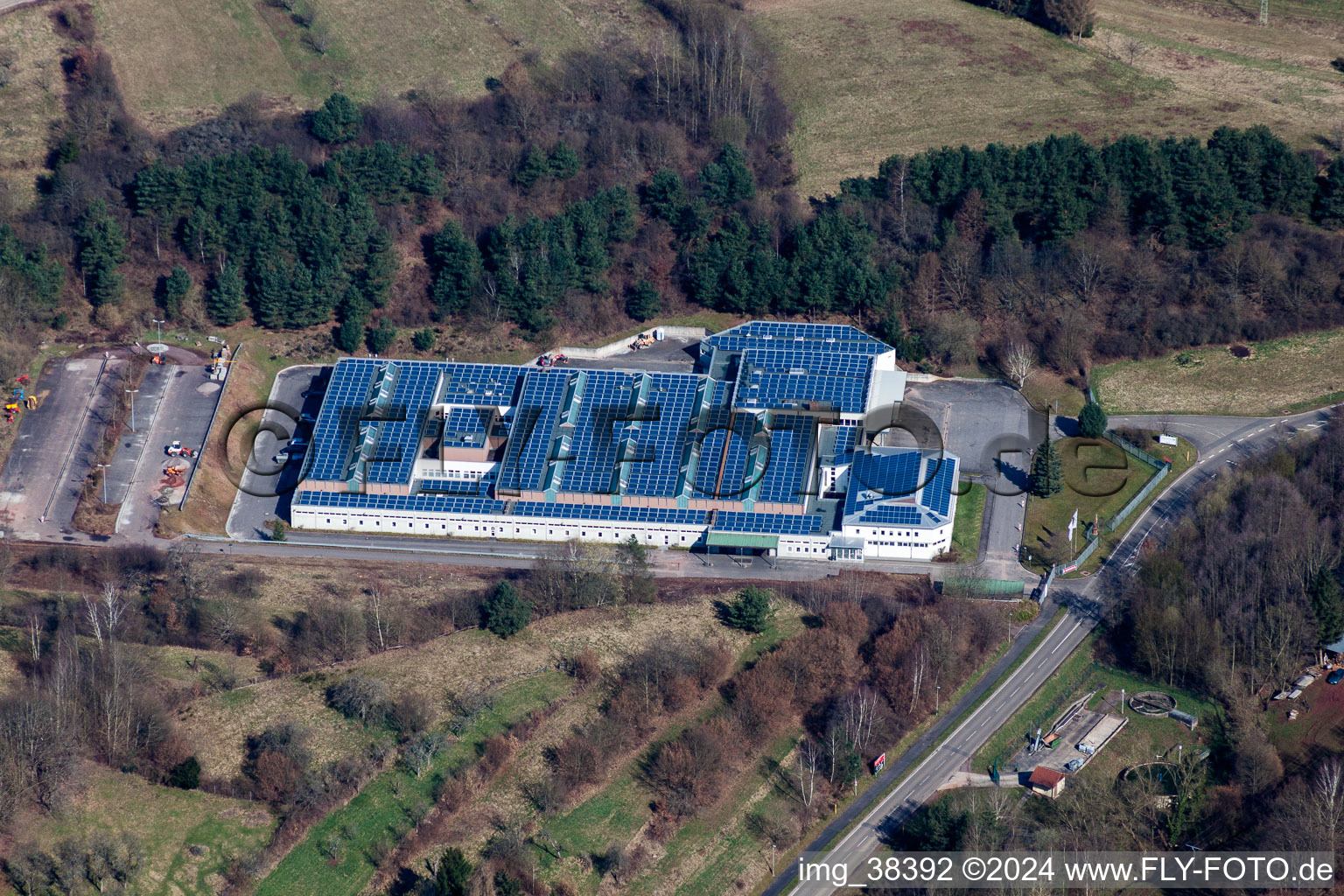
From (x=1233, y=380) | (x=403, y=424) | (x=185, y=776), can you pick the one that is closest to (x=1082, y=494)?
(x=1233, y=380)

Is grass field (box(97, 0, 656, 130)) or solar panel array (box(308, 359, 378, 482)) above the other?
grass field (box(97, 0, 656, 130))

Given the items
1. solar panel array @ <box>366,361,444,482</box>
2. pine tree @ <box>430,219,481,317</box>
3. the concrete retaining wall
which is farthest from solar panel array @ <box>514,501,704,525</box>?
pine tree @ <box>430,219,481,317</box>

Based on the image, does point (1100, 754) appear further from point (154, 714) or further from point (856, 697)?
point (154, 714)

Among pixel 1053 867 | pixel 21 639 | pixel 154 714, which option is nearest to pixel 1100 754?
pixel 1053 867

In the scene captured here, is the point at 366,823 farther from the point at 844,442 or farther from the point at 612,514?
the point at 844,442

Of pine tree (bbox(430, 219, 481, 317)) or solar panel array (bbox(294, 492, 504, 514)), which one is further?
pine tree (bbox(430, 219, 481, 317))

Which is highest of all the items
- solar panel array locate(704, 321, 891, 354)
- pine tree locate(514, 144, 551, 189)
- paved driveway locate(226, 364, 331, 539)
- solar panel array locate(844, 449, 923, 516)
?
pine tree locate(514, 144, 551, 189)

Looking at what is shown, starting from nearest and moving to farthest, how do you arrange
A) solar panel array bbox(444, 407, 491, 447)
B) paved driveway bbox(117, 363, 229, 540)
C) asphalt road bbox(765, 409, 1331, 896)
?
asphalt road bbox(765, 409, 1331, 896)
paved driveway bbox(117, 363, 229, 540)
solar panel array bbox(444, 407, 491, 447)

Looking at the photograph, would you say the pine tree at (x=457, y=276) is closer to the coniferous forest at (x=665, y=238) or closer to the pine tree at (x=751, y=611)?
the coniferous forest at (x=665, y=238)

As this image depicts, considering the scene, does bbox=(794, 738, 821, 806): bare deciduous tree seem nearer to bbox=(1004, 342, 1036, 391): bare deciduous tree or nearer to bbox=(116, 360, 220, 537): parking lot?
bbox=(1004, 342, 1036, 391): bare deciduous tree
